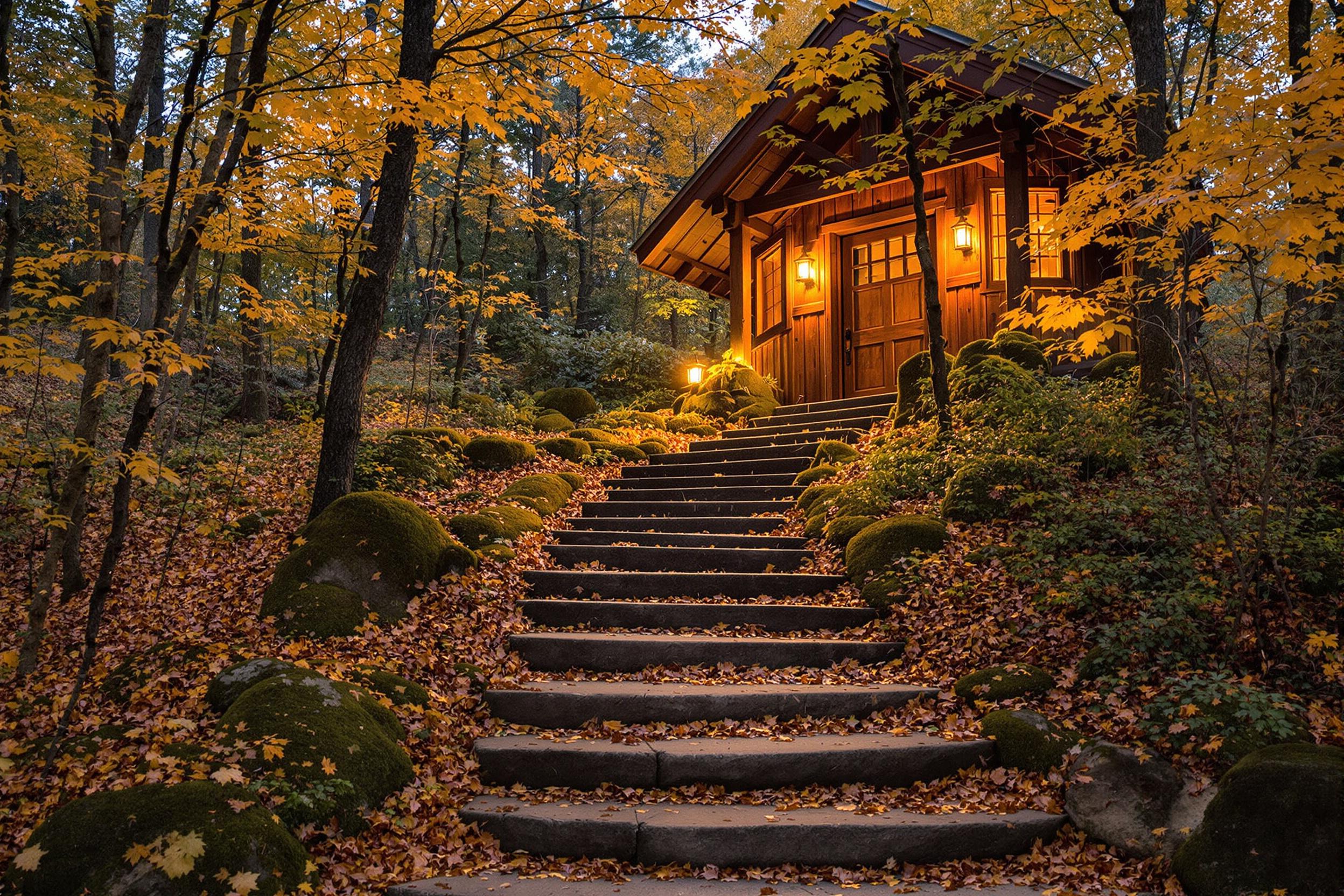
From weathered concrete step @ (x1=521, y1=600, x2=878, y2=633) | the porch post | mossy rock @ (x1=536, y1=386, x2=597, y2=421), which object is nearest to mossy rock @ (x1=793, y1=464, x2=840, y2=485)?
weathered concrete step @ (x1=521, y1=600, x2=878, y2=633)

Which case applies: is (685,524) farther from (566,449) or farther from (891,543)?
(566,449)

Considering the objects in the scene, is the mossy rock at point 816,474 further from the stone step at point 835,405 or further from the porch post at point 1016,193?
the porch post at point 1016,193

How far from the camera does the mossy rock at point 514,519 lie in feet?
22.7

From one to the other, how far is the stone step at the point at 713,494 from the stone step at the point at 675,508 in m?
0.10

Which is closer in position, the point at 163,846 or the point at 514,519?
the point at 163,846

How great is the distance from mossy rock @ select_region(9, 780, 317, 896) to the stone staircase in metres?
0.57

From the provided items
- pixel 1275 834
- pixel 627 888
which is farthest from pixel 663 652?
pixel 1275 834

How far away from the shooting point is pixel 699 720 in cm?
454

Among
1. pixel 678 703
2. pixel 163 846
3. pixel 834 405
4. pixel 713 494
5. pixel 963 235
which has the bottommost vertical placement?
pixel 678 703

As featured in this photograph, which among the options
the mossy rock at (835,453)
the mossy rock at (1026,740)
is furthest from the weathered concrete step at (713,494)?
the mossy rock at (1026,740)

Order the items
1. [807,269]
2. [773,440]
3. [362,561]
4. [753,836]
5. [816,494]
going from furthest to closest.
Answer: [807,269] → [773,440] → [816,494] → [362,561] → [753,836]

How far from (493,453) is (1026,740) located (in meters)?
7.00

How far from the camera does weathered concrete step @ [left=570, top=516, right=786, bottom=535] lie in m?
7.98

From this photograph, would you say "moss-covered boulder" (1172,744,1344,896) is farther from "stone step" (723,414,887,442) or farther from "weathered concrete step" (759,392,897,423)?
"weathered concrete step" (759,392,897,423)
